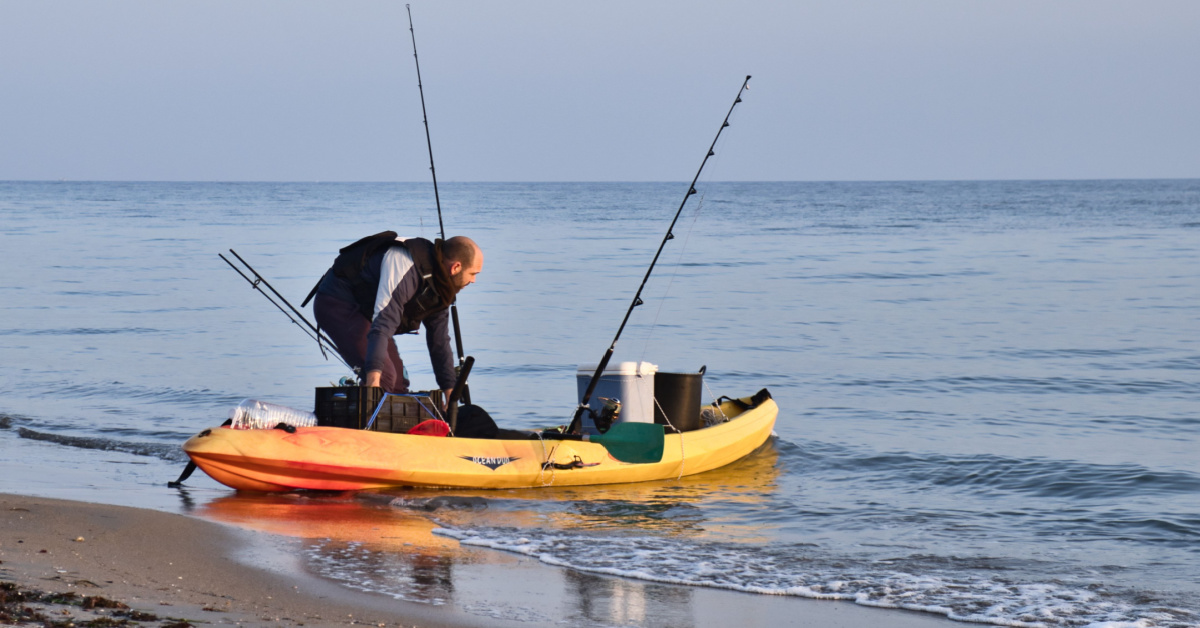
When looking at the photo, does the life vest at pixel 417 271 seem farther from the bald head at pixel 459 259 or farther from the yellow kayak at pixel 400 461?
the yellow kayak at pixel 400 461

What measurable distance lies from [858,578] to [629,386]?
2747mm

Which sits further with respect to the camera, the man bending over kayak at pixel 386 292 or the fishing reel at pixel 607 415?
the fishing reel at pixel 607 415

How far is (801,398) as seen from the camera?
39.2ft

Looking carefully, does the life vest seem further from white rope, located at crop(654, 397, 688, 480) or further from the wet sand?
white rope, located at crop(654, 397, 688, 480)

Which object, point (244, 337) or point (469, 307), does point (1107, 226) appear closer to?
point (469, 307)

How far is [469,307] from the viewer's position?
20.5 meters

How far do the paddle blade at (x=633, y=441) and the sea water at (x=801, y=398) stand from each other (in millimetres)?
245

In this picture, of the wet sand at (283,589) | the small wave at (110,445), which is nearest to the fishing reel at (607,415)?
the wet sand at (283,589)

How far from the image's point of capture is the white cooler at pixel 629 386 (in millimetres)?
7812

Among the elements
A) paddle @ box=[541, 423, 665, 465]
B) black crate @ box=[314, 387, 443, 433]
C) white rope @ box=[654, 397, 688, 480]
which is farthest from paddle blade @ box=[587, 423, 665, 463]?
black crate @ box=[314, 387, 443, 433]

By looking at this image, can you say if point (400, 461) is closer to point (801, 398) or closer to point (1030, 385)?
point (801, 398)

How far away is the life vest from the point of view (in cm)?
649

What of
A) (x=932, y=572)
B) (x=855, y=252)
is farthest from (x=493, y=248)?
(x=932, y=572)

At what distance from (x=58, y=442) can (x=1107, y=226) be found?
41.9 metres
